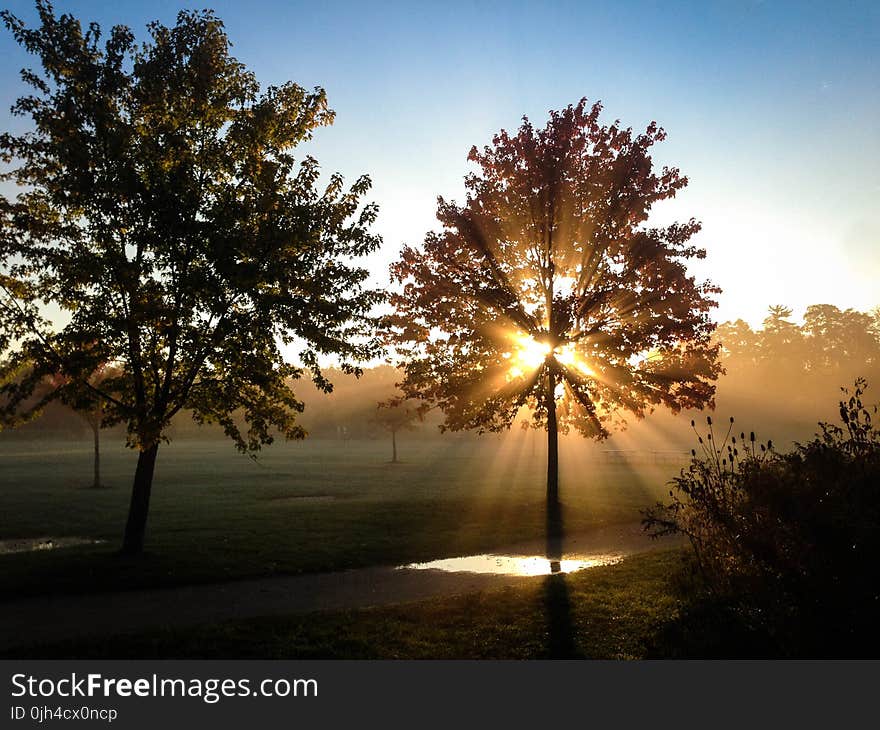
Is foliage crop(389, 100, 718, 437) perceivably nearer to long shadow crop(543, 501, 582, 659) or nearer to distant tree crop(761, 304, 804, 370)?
long shadow crop(543, 501, 582, 659)

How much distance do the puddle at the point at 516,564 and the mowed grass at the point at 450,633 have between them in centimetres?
307

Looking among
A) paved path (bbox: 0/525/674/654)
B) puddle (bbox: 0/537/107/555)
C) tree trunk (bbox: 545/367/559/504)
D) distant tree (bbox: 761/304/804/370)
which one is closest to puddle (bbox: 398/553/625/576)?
paved path (bbox: 0/525/674/654)

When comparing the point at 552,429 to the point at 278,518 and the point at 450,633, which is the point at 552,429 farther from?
the point at 450,633

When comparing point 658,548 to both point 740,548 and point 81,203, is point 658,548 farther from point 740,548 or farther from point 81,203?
point 81,203

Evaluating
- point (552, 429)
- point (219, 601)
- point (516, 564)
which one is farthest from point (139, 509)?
point (552, 429)

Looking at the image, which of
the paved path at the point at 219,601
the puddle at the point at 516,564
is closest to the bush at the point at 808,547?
the paved path at the point at 219,601

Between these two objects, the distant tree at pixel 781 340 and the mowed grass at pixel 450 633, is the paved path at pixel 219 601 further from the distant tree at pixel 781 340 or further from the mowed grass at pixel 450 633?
the distant tree at pixel 781 340

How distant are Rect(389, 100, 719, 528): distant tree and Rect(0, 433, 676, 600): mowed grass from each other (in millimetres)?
3860

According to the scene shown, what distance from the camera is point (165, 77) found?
43.2 feet

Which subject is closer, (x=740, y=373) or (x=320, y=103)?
(x=320, y=103)

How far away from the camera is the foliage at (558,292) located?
17.4 m
